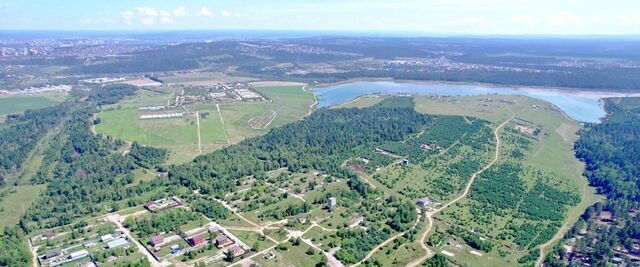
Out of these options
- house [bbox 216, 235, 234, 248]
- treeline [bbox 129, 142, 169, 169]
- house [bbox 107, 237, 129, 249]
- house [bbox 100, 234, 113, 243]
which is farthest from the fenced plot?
house [bbox 107, 237, 129, 249]

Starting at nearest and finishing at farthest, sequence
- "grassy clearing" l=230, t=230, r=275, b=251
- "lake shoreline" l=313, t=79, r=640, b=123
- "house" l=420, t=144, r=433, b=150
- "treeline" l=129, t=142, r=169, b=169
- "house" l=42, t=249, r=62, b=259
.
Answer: "house" l=42, t=249, r=62, b=259 → "grassy clearing" l=230, t=230, r=275, b=251 → "treeline" l=129, t=142, r=169, b=169 → "house" l=420, t=144, r=433, b=150 → "lake shoreline" l=313, t=79, r=640, b=123

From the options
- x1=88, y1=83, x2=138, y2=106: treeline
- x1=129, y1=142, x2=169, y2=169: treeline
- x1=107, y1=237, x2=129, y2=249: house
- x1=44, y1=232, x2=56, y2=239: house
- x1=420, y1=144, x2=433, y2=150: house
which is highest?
x1=88, y1=83, x2=138, y2=106: treeline

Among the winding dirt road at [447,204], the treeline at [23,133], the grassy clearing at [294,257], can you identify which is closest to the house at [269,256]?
the grassy clearing at [294,257]

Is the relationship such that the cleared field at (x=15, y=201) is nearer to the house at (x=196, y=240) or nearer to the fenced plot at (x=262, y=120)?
the house at (x=196, y=240)

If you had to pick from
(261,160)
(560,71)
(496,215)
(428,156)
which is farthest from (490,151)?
(560,71)

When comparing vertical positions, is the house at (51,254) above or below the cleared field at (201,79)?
below

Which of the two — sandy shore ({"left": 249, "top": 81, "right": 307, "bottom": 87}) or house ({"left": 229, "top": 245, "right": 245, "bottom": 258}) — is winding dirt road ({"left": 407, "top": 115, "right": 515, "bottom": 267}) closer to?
house ({"left": 229, "top": 245, "right": 245, "bottom": 258})

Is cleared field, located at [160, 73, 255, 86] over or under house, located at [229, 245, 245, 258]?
over
